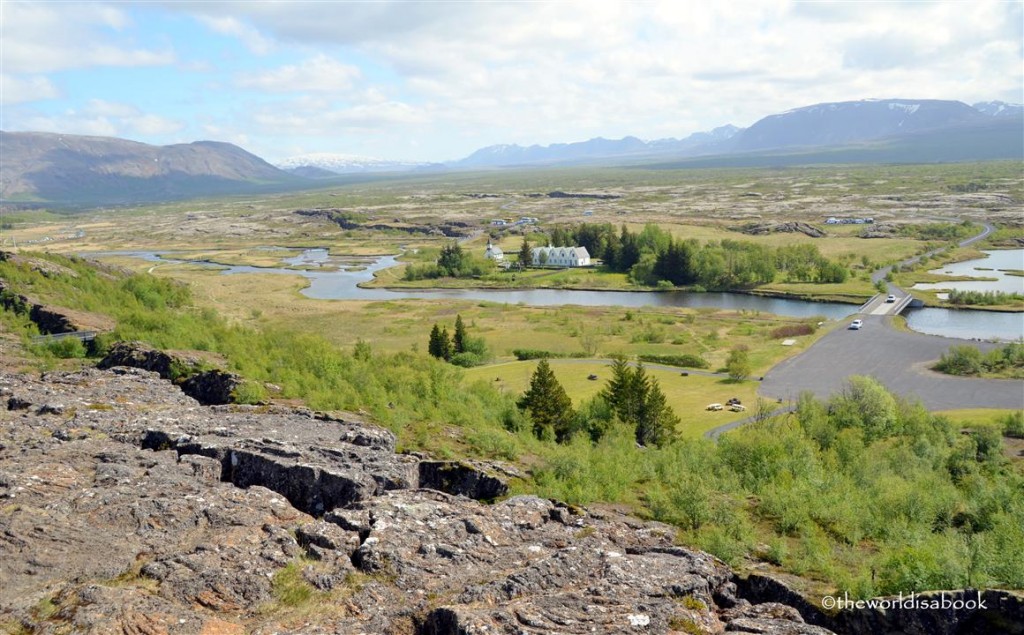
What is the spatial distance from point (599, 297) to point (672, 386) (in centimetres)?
5891

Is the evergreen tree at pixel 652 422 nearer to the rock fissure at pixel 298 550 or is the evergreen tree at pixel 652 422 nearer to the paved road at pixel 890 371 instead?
the paved road at pixel 890 371

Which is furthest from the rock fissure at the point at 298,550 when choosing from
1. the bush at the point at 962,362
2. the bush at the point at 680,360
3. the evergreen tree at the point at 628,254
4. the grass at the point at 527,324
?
the evergreen tree at the point at 628,254

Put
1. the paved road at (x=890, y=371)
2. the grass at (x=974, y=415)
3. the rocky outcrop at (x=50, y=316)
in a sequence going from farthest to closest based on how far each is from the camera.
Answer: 1. the paved road at (x=890, y=371)
2. the grass at (x=974, y=415)
3. the rocky outcrop at (x=50, y=316)

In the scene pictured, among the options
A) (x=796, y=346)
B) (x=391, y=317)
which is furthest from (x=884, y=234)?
(x=391, y=317)

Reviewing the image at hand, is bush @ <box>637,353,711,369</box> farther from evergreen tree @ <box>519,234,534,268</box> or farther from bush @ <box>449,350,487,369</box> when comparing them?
evergreen tree @ <box>519,234,534,268</box>

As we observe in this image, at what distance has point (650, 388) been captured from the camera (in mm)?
49312

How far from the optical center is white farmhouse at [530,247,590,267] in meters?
148

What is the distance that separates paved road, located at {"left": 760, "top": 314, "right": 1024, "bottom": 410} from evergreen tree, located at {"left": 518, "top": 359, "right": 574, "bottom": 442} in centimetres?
2277

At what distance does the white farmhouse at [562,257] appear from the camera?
486 ft

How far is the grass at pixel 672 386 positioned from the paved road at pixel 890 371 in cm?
430

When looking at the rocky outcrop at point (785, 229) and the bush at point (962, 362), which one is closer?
the bush at point (962, 362)

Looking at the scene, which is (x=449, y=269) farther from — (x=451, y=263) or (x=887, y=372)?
(x=887, y=372)

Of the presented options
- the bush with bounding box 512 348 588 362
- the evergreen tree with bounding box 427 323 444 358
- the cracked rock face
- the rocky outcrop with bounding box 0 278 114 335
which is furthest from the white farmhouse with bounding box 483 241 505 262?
the cracked rock face

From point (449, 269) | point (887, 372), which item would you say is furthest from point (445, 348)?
point (449, 269)
